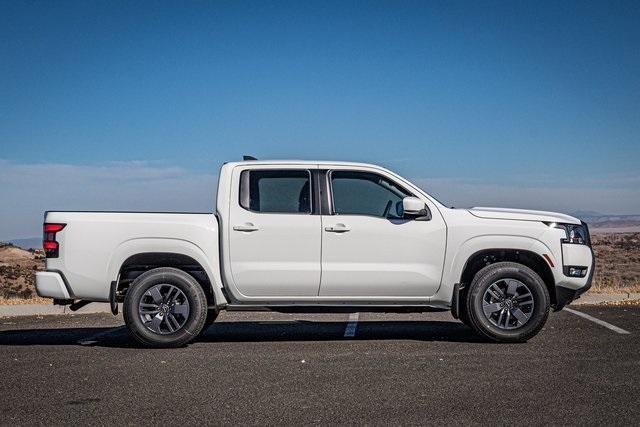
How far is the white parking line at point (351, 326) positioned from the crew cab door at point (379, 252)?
1.15 metres

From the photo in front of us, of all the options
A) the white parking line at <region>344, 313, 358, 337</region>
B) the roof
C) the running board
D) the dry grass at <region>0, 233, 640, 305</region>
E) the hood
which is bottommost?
the dry grass at <region>0, 233, 640, 305</region>

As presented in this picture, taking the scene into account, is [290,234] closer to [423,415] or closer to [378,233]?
[378,233]

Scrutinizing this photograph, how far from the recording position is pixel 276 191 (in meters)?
8.77

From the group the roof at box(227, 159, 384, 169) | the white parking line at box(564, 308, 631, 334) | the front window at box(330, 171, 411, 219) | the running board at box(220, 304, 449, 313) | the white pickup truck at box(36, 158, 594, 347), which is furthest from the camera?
the white parking line at box(564, 308, 631, 334)

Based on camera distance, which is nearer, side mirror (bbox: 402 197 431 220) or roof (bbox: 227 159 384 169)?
side mirror (bbox: 402 197 431 220)

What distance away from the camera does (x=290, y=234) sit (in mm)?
8500

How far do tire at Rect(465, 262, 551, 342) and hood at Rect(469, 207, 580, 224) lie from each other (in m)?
0.52

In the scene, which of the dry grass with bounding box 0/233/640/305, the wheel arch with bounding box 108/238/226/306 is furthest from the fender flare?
the dry grass with bounding box 0/233/640/305

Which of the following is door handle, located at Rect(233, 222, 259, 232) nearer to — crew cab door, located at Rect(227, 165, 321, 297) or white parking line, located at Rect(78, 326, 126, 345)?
crew cab door, located at Rect(227, 165, 321, 297)

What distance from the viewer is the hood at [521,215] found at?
8648 millimetres

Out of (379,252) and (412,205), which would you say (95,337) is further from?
(412,205)

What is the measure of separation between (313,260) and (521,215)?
230 cm

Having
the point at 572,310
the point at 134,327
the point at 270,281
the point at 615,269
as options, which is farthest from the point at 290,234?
the point at 615,269

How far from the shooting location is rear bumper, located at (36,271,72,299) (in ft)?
27.9
